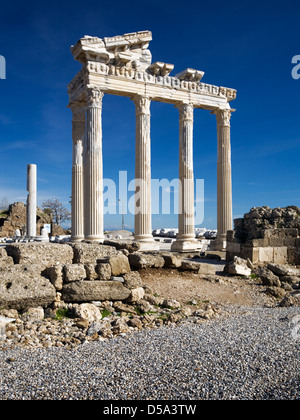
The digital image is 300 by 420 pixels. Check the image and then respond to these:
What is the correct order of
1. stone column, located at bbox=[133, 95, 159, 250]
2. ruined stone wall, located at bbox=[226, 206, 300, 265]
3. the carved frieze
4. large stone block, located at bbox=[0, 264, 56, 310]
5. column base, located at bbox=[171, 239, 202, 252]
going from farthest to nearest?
column base, located at bbox=[171, 239, 202, 252] < stone column, located at bbox=[133, 95, 159, 250] < the carved frieze < ruined stone wall, located at bbox=[226, 206, 300, 265] < large stone block, located at bbox=[0, 264, 56, 310]

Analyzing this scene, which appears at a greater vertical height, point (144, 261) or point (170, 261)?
point (144, 261)

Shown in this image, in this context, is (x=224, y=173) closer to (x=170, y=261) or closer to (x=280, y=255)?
(x=280, y=255)

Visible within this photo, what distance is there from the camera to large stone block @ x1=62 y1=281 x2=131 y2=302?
8.54 metres

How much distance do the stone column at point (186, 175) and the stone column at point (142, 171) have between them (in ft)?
7.27

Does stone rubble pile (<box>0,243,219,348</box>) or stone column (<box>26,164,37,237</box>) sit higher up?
stone column (<box>26,164,37,237</box>)

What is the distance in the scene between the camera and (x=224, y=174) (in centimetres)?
2255

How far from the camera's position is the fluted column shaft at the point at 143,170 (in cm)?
1977

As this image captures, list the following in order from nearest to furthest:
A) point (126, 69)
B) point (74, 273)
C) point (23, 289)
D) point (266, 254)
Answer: point (23, 289) < point (74, 273) < point (266, 254) < point (126, 69)

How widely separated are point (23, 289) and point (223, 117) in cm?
1802

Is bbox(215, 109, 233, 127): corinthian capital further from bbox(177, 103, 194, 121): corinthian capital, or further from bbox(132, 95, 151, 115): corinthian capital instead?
bbox(132, 95, 151, 115): corinthian capital

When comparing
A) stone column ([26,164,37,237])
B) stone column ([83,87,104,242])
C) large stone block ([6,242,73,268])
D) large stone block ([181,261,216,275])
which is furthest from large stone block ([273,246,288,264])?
stone column ([26,164,37,237])

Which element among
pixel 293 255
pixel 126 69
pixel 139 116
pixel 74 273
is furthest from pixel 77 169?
pixel 74 273

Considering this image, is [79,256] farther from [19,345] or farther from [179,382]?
[179,382]

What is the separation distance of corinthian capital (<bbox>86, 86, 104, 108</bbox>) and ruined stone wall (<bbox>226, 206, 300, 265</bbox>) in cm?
947
